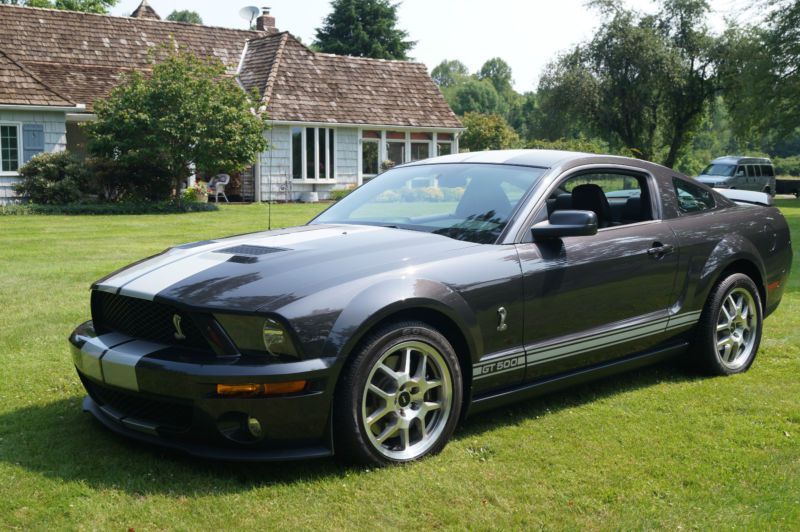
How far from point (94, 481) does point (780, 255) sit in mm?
5001

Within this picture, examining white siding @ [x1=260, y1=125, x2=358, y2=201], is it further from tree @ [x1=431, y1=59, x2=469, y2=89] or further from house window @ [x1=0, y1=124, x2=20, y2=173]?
tree @ [x1=431, y1=59, x2=469, y2=89]

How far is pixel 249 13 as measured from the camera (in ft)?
121

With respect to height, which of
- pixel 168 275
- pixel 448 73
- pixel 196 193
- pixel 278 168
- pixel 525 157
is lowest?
pixel 168 275

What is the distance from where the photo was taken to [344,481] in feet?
12.6

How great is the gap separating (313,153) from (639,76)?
2377cm

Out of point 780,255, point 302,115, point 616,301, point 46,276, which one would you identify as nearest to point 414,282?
point 616,301

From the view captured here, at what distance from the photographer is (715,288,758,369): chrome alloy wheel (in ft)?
19.0

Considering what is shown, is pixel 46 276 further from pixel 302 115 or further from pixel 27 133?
pixel 302 115

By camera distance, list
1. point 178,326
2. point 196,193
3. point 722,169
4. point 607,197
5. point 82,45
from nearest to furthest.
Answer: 1. point 178,326
2. point 607,197
3. point 196,193
4. point 82,45
5. point 722,169

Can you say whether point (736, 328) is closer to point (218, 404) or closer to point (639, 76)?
point (218, 404)

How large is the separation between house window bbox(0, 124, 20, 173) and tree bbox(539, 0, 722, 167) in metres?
31.7

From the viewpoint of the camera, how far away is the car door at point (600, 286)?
459cm

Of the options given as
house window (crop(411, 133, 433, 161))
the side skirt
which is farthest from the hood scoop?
house window (crop(411, 133, 433, 161))

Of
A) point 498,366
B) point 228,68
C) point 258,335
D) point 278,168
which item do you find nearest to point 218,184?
point 278,168
